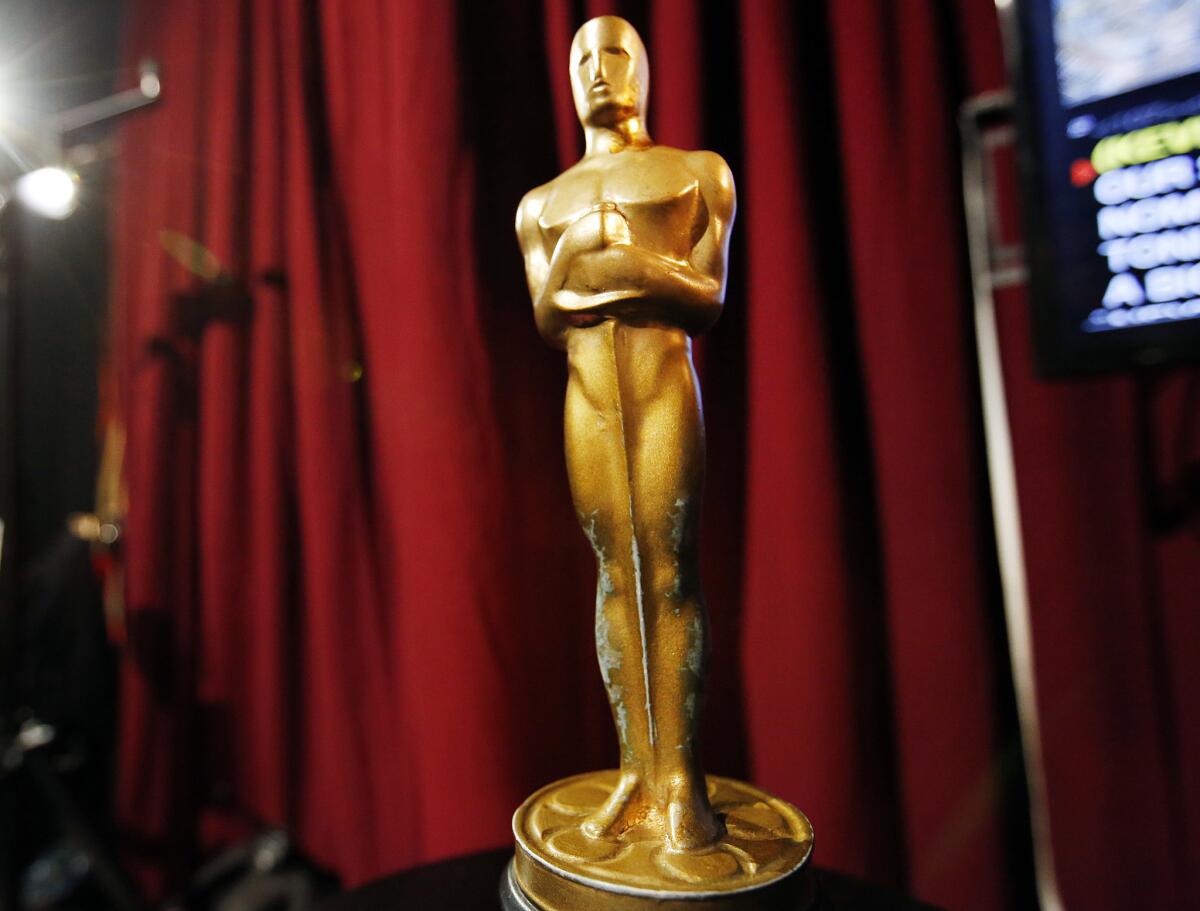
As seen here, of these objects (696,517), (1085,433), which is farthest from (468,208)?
(1085,433)

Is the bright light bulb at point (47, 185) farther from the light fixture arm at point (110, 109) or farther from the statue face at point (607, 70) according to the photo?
the statue face at point (607, 70)

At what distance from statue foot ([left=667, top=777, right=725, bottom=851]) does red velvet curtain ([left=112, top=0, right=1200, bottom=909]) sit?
0.99 ft

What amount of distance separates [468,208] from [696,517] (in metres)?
0.73

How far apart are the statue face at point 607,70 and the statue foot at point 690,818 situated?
2.06ft

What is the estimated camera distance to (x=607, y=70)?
30.2 inches


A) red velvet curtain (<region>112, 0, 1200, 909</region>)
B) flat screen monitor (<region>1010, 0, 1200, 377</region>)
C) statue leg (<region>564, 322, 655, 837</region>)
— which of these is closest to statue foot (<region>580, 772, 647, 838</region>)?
statue leg (<region>564, 322, 655, 837</region>)

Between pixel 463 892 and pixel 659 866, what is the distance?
264 mm

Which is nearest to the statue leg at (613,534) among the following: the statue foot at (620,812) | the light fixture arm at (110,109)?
the statue foot at (620,812)

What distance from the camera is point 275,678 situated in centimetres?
153

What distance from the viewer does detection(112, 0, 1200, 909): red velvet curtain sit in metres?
0.86

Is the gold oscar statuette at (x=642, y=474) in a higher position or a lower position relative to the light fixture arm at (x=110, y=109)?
lower

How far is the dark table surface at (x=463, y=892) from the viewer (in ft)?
2.43

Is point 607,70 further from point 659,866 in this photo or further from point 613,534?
point 659,866

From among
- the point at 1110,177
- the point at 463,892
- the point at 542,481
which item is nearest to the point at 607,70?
the point at 1110,177
